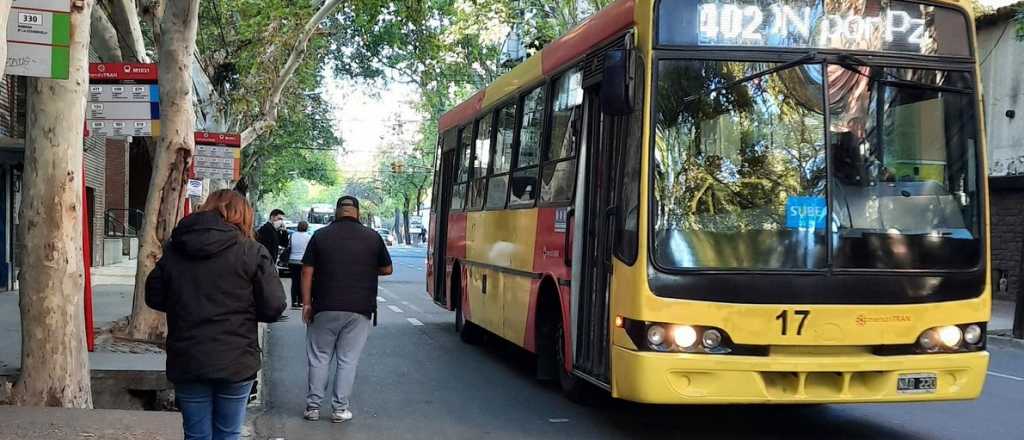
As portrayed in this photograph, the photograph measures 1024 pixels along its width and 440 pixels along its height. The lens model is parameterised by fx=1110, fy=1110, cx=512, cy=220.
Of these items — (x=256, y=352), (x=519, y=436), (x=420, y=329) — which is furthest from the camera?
(x=420, y=329)

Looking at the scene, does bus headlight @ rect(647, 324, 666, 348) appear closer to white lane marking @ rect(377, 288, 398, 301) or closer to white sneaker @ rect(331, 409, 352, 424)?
white sneaker @ rect(331, 409, 352, 424)

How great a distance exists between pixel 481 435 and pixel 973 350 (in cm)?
342

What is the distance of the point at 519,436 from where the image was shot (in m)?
8.06

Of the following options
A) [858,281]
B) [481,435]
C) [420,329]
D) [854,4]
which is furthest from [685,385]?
[420,329]

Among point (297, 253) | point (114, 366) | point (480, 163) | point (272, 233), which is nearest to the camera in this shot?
point (114, 366)

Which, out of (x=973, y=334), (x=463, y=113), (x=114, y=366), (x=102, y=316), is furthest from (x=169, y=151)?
(x=973, y=334)

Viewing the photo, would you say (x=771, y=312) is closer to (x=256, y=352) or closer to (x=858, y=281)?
(x=858, y=281)

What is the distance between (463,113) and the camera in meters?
14.1

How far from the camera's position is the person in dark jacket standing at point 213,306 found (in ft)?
16.0

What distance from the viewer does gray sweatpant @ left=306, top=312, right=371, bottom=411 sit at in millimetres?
8406

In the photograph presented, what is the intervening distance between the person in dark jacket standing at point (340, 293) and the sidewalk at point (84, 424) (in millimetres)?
1176

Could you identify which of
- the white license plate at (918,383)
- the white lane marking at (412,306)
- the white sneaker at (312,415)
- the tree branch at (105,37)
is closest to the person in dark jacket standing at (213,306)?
the white sneaker at (312,415)

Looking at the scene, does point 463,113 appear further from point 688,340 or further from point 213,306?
point 213,306

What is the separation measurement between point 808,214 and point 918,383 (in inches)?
50.9
